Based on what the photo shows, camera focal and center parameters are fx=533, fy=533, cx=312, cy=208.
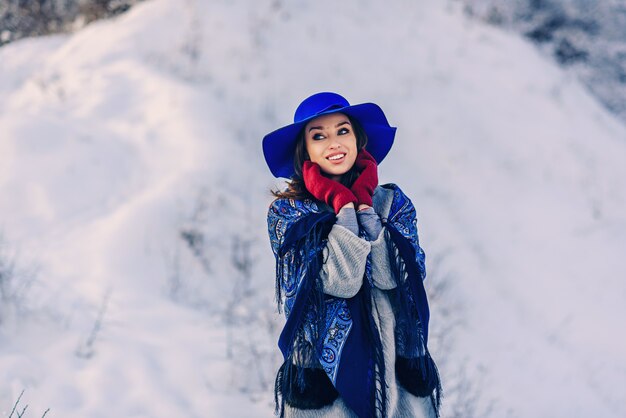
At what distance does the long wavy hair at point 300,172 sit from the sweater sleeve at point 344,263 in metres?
0.26

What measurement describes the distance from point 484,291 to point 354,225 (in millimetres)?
4325

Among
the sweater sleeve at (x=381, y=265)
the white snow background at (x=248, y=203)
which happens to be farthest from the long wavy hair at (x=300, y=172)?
the white snow background at (x=248, y=203)

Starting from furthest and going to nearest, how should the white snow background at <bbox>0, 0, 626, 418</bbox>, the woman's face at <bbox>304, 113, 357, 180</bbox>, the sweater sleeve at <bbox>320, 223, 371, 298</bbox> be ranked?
the white snow background at <bbox>0, 0, 626, 418</bbox> → the woman's face at <bbox>304, 113, 357, 180</bbox> → the sweater sleeve at <bbox>320, 223, 371, 298</bbox>

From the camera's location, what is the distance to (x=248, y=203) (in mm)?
5516

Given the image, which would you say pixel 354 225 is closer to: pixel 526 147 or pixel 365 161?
pixel 365 161

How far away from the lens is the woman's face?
2057 mm

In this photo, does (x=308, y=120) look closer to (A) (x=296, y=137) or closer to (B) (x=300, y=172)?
(A) (x=296, y=137)

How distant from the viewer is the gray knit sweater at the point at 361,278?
184cm

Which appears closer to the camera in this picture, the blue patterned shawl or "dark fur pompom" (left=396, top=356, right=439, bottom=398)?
the blue patterned shawl

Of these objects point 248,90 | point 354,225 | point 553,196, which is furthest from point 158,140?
point 553,196

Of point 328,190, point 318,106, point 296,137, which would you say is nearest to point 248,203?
point 296,137

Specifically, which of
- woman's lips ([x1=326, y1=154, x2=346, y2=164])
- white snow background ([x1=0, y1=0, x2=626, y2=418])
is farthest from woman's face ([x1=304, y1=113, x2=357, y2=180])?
white snow background ([x1=0, y1=0, x2=626, y2=418])

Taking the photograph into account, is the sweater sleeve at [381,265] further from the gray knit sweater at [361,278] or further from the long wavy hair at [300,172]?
the long wavy hair at [300,172]

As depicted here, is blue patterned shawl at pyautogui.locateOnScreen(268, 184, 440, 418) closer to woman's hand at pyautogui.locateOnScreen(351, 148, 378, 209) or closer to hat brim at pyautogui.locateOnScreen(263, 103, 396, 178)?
woman's hand at pyautogui.locateOnScreen(351, 148, 378, 209)
